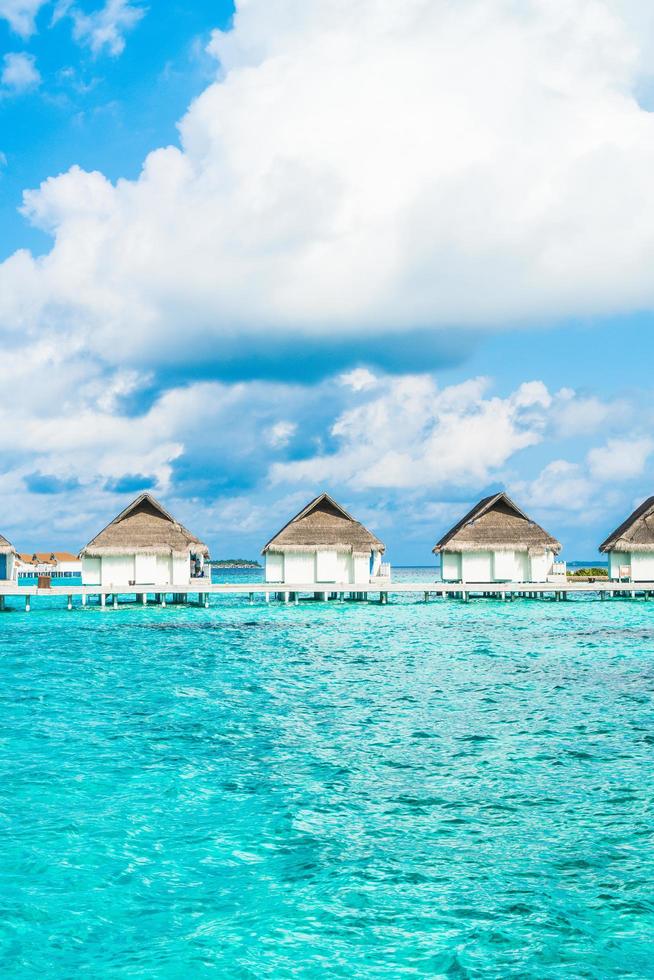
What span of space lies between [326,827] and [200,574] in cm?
4405

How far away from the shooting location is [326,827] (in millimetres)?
8320

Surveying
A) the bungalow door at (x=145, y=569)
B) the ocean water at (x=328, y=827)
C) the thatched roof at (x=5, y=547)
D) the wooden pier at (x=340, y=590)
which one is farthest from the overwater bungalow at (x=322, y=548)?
the ocean water at (x=328, y=827)

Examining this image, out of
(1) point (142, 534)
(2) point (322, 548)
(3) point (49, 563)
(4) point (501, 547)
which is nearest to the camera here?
(1) point (142, 534)

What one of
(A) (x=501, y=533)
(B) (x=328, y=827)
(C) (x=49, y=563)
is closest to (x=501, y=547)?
(A) (x=501, y=533)

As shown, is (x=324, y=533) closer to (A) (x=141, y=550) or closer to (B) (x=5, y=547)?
(A) (x=141, y=550)

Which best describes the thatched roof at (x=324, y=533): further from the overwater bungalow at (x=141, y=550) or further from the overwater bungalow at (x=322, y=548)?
the overwater bungalow at (x=141, y=550)

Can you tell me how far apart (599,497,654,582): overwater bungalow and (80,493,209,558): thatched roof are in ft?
75.3

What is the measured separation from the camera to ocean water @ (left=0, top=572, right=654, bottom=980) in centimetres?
595

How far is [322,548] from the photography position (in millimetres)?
43344

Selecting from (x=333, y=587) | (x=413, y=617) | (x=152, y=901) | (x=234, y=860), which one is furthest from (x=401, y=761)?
(x=333, y=587)

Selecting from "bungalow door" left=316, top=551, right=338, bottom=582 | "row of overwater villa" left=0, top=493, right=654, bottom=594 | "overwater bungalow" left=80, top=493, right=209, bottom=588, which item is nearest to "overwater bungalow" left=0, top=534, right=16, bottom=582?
"row of overwater villa" left=0, top=493, right=654, bottom=594

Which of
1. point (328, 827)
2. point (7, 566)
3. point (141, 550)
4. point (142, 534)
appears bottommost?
point (328, 827)

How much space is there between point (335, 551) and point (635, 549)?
16148 mm

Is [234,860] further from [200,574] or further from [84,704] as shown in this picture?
[200,574]
